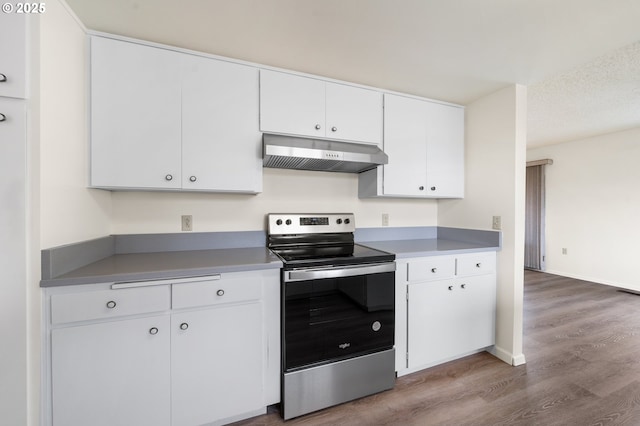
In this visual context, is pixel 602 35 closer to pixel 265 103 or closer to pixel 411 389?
pixel 265 103

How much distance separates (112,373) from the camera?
49.5 inches

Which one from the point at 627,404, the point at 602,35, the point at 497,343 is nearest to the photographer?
the point at 602,35

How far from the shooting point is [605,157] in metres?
4.06

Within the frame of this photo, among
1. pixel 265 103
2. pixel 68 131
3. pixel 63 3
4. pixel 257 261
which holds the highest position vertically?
pixel 63 3

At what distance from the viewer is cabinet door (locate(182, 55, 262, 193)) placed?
1630 mm

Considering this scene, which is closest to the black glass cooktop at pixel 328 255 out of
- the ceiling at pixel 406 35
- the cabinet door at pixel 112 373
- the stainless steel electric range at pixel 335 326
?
the stainless steel electric range at pixel 335 326

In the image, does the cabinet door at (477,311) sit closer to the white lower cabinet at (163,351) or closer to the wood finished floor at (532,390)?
the wood finished floor at (532,390)

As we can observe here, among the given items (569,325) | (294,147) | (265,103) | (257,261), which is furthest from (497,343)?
(265,103)

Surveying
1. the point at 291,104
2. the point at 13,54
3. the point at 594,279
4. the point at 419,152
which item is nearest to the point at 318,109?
the point at 291,104

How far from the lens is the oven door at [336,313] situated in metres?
1.53

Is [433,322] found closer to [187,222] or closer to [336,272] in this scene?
[336,272]

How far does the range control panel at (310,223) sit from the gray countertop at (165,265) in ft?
0.86

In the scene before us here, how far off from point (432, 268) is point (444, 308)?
0.34 m

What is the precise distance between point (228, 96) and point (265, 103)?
24 cm
